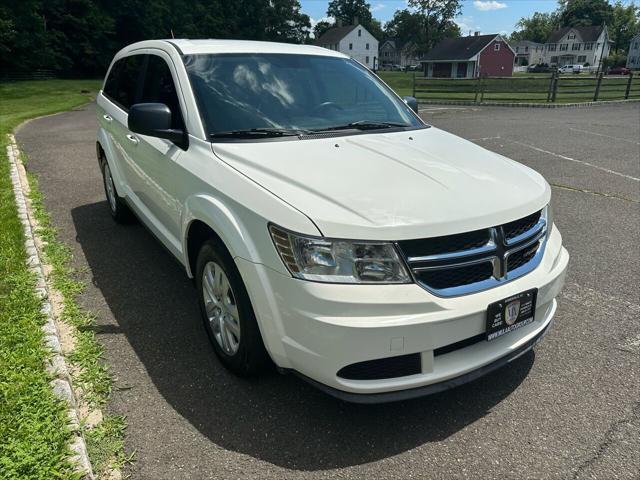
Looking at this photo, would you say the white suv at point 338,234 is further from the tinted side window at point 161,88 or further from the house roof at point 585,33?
the house roof at point 585,33

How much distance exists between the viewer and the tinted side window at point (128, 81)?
4.36 meters

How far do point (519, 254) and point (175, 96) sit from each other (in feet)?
7.93

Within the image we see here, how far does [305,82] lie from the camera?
3.66 metres

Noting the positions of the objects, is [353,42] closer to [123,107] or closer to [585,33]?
[585,33]

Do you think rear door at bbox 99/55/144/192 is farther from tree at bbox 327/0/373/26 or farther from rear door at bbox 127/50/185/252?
tree at bbox 327/0/373/26

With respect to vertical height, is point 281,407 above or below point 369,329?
below

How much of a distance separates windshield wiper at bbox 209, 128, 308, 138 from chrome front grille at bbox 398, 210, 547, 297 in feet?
4.36

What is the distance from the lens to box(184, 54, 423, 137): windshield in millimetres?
3218

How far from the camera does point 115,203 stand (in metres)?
5.44

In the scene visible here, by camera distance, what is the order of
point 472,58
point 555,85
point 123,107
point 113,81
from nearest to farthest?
point 123,107
point 113,81
point 555,85
point 472,58

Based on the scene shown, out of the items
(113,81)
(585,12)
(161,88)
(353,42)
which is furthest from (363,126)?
(585,12)

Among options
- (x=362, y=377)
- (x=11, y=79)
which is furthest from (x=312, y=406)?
(x=11, y=79)

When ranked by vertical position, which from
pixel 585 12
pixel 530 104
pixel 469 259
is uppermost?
pixel 585 12

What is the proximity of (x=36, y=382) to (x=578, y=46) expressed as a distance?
118707mm
